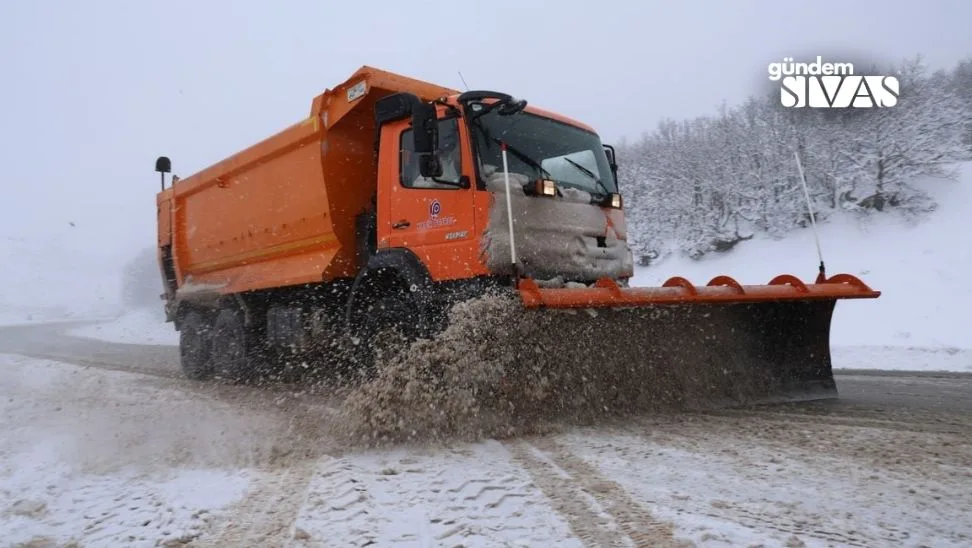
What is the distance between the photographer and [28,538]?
8.27ft

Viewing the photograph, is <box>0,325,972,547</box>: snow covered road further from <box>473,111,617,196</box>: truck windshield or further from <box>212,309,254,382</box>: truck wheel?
<box>212,309,254,382</box>: truck wheel

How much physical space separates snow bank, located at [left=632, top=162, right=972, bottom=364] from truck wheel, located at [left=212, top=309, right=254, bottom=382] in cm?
801

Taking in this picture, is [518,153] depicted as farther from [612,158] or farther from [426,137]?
[612,158]

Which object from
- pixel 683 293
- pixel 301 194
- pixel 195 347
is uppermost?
pixel 301 194

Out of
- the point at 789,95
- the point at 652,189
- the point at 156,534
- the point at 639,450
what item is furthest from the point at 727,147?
the point at 156,534

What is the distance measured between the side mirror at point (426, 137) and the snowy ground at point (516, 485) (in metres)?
2.06

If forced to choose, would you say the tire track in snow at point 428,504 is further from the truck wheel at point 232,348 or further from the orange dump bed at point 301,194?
A: the truck wheel at point 232,348

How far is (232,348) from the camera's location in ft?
24.8

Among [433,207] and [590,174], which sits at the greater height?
[590,174]

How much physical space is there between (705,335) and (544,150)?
6.76ft

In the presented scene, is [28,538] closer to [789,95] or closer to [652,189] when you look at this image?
[789,95]

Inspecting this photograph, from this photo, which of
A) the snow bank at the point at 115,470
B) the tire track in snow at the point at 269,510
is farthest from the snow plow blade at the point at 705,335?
the snow bank at the point at 115,470

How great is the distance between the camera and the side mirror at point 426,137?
444 cm

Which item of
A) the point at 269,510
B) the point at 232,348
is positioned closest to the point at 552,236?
the point at 269,510
